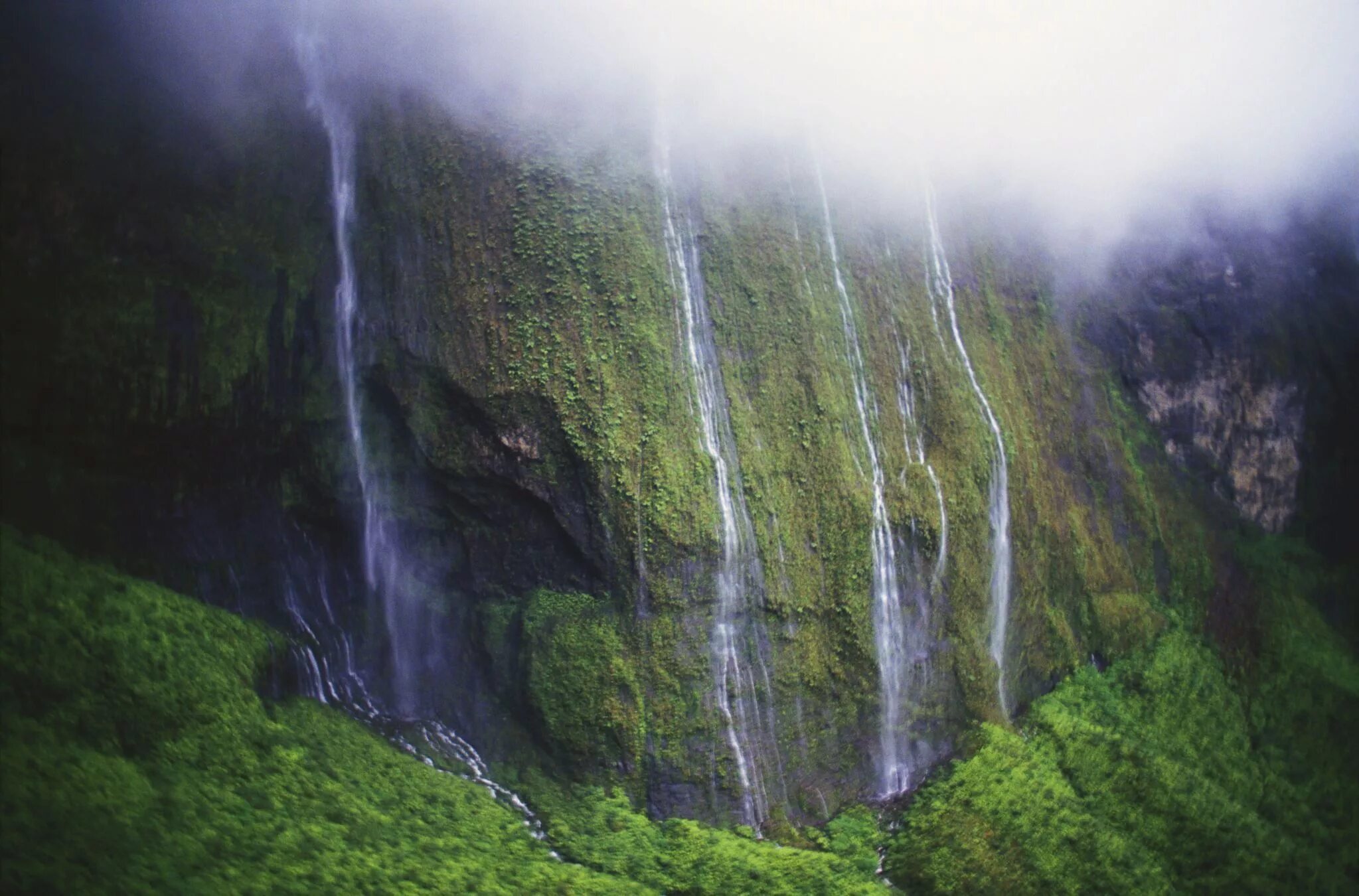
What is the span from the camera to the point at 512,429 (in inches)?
484

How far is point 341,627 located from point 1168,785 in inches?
546

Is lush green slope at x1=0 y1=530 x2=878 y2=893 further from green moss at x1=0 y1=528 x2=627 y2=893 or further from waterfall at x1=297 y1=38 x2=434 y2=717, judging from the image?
waterfall at x1=297 y1=38 x2=434 y2=717

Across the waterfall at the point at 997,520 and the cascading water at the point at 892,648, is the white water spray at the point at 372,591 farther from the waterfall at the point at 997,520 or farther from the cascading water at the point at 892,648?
the waterfall at the point at 997,520

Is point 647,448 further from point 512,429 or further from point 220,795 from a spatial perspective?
point 220,795

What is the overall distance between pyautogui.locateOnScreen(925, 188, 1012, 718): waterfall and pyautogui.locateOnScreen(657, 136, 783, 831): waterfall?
14.7 feet

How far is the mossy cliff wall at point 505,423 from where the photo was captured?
10586 mm

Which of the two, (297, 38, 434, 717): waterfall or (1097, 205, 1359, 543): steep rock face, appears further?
(1097, 205, 1359, 543): steep rock face

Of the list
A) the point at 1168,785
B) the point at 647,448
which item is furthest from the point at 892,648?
the point at 1168,785

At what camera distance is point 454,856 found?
393 inches

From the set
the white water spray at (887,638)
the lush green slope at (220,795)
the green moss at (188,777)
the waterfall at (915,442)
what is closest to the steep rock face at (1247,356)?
the waterfall at (915,442)

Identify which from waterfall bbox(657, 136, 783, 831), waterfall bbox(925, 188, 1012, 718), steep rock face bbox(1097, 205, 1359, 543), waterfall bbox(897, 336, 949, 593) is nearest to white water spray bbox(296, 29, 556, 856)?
waterfall bbox(657, 136, 783, 831)

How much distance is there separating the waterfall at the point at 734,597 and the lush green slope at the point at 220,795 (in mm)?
1072

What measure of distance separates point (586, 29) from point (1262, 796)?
18.8 metres

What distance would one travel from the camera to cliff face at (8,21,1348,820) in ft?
34.6
